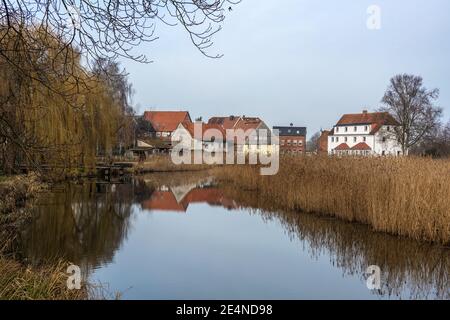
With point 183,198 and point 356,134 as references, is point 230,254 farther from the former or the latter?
point 356,134

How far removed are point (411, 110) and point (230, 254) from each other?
30.9 metres

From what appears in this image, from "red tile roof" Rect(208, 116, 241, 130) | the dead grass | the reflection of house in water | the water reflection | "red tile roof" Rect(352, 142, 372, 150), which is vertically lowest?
the reflection of house in water

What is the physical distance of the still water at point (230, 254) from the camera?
6.70m

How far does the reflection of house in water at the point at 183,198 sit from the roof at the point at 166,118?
43.1 m

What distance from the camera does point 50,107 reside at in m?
17.4

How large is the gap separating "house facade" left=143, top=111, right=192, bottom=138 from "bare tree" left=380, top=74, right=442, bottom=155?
3382 centimetres

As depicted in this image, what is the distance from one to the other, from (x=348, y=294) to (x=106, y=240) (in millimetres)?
5762

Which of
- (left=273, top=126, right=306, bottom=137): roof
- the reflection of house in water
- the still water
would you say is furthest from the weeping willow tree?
(left=273, top=126, right=306, bottom=137): roof

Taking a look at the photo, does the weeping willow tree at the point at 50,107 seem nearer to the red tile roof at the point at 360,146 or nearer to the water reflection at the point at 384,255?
the water reflection at the point at 384,255

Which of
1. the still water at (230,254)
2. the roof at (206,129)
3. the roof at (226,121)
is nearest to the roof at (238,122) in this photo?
the roof at (226,121)

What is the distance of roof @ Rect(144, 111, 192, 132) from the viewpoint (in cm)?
6538

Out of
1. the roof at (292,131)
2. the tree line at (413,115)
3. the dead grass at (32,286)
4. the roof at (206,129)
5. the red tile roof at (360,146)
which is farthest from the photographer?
the roof at (292,131)

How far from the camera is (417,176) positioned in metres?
9.52

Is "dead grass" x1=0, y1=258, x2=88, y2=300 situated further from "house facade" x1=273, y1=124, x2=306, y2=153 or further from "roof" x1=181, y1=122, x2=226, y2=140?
"house facade" x1=273, y1=124, x2=306, y2=153
